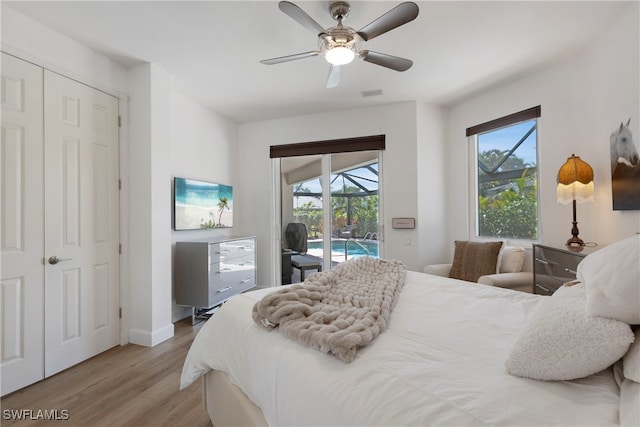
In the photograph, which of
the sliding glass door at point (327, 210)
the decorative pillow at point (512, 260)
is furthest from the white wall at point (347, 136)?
the decorative pillow at point (512, 260)

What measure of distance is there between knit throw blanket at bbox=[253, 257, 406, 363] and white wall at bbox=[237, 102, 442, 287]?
206cm

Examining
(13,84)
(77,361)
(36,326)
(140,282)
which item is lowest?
(77,361)

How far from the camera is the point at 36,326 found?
2.19 metres

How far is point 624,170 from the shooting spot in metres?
2.12

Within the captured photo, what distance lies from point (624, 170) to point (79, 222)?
4133 mm

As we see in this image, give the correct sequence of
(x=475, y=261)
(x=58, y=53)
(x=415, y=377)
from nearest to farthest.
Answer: (x=415, y=377) → (x=58, y=53) → (x=475, y=261)

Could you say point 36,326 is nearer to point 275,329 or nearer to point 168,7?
point 275,329

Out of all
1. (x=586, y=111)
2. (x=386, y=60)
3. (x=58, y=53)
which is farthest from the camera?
(x=586, y=111)

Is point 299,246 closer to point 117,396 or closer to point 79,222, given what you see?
point 79,222

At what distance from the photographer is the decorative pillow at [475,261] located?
3.06 meters

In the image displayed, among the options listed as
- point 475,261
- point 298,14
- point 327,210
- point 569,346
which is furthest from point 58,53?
point 475,261

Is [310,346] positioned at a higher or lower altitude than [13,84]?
lower

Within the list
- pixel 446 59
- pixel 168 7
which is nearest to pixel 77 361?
pixel 168 7

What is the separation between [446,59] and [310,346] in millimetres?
2770
